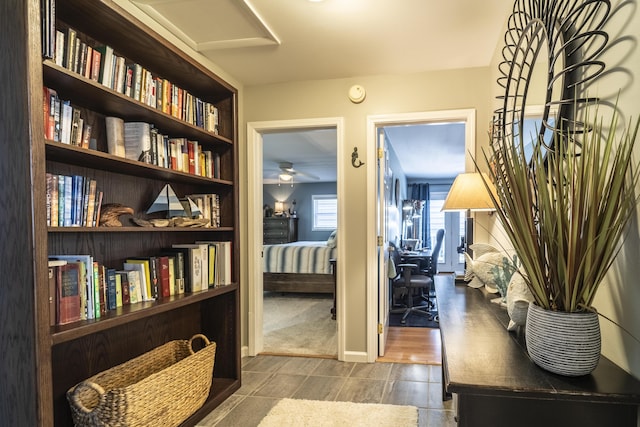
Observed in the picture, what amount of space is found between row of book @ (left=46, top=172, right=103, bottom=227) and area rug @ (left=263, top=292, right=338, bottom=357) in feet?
7.07

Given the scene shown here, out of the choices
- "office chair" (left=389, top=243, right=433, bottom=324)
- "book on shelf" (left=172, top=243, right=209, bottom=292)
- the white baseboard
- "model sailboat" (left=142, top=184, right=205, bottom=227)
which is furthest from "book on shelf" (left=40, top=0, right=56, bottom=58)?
"office chair" (left=389, top=243, right=433, bottom=324)

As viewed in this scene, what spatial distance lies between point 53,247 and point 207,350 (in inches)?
38.6

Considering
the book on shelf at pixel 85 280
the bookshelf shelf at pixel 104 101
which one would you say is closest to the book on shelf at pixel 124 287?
the book on shelf at pixel 85 280

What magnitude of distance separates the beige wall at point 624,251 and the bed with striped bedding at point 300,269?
4.71m

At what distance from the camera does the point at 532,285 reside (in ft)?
3.17

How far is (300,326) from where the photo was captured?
424cm

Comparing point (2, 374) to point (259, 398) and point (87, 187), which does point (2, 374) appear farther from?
point (259, 398)

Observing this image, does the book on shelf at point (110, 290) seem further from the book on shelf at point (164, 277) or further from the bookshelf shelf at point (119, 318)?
the book on shelf at point (164, 277)

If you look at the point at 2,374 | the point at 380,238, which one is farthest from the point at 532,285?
the point at 380,238

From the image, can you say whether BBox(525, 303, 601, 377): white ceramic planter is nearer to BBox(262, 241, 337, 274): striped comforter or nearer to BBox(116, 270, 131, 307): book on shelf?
BBox(116, 270, 131, 307): book on shelf

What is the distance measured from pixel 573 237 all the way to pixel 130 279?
1836 mm

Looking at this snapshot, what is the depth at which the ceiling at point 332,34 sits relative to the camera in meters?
2.12

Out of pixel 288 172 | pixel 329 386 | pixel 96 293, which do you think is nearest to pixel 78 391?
pixel 96 293

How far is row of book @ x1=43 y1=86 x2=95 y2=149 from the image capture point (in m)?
1.50
